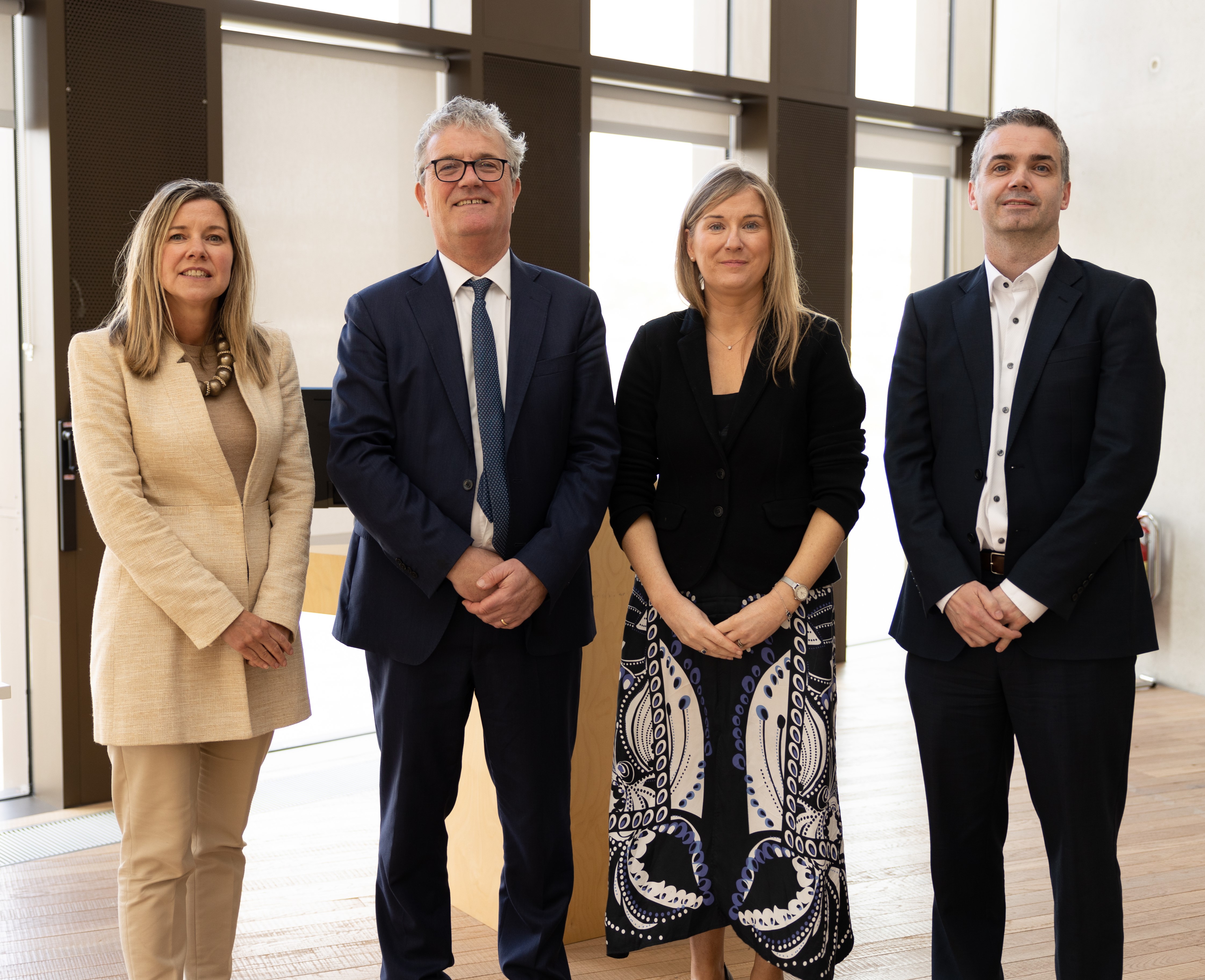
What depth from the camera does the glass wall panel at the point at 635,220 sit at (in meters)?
5.67

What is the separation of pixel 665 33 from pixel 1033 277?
12.8 feet

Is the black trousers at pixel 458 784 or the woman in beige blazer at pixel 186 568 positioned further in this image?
the black trousers at pixel 458 784

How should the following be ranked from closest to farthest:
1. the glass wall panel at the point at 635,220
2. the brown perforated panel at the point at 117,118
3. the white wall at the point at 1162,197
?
the brown perforated panel at the point at 117,118 → the glass wall panel at the point at 635,220 → the white wall at the point at 1162,197

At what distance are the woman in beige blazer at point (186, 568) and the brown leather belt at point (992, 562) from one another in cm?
145

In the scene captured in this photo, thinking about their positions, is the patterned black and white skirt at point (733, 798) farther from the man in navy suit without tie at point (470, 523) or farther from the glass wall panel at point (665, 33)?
the glass wall panel at point (665, 33)

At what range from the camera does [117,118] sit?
408cm

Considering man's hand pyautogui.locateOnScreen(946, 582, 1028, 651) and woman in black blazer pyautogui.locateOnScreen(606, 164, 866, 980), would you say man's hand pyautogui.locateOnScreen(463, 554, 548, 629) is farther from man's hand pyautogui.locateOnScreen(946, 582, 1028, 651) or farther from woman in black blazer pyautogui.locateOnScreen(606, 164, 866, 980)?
man's hand pyautogui.locateOnScreen(946, 582, 1028, 651)

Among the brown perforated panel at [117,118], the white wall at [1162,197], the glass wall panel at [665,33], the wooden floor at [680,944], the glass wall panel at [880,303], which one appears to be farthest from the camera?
the glass wall panel at [880,303]

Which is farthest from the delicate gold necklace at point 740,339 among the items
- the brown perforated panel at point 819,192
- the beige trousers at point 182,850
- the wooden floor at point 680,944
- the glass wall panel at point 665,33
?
the brown perforated panel at point 819,192

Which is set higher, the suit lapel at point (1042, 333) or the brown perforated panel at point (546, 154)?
the brown perforated panel at point (546, 154)

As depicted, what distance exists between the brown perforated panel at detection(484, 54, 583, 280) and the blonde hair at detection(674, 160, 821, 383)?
269 cm

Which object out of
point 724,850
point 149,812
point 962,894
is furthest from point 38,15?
point 962,894

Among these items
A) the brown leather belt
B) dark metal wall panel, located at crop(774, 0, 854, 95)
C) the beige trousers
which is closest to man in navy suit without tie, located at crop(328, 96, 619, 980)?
the beige trousers

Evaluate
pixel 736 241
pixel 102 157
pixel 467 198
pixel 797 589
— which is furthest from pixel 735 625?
pixel 102 157
